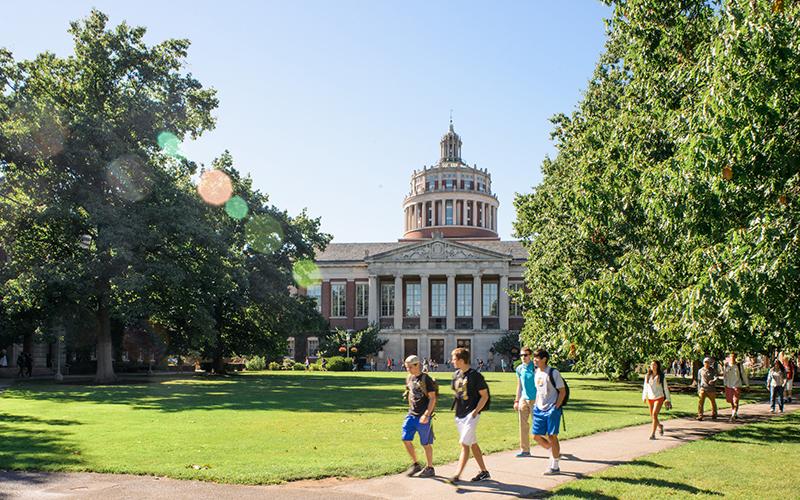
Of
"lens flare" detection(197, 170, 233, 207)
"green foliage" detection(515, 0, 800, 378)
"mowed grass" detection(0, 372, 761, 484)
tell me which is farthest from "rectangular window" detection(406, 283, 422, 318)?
"green foliage" detection(515, 0, 800, 378)

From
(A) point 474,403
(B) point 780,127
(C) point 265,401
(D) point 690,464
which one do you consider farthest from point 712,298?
(C) point 265,401

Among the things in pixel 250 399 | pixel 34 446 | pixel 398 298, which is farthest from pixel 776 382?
pixel 398 298

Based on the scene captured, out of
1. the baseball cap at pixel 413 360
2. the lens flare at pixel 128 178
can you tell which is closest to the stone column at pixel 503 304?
the lens flare at pixel 128 178

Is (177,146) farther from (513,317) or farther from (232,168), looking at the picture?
(513,317)

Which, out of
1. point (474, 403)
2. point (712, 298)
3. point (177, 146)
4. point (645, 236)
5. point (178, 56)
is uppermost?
point (178, 56)

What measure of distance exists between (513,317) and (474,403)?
74.1 meters

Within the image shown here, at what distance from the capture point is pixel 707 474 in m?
10.9

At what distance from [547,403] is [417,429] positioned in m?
2.39

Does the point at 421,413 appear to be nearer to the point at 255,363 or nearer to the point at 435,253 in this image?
the point at 255,363

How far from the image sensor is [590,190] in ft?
40.8

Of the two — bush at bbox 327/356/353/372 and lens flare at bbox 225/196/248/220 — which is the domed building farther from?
lens flare at bbox 225/196/248/220

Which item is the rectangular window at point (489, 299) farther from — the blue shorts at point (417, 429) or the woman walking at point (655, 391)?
the blue shorts at point (417, 429)

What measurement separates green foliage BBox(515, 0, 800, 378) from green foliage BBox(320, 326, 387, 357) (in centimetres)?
5838

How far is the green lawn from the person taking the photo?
952 centimetres
